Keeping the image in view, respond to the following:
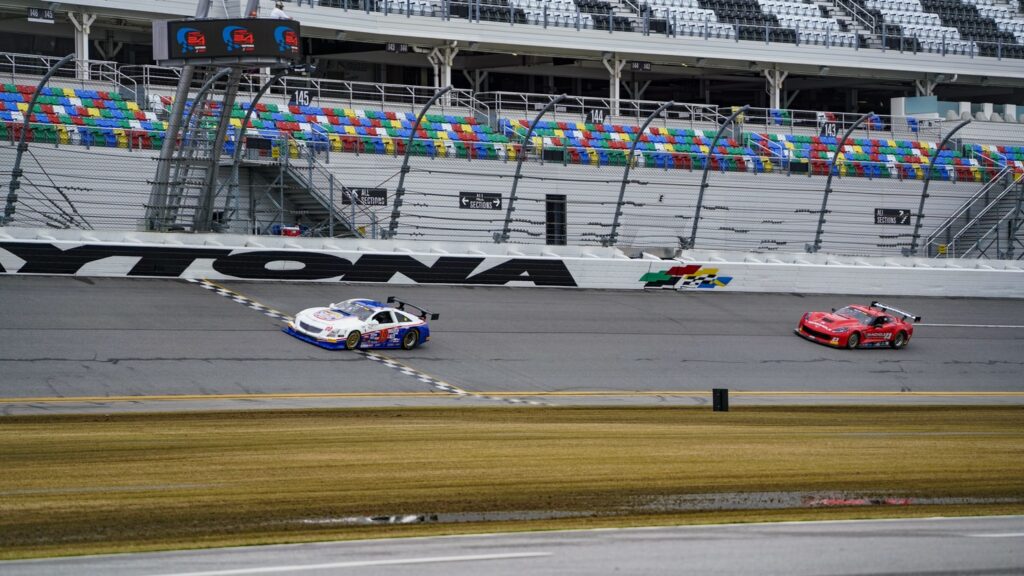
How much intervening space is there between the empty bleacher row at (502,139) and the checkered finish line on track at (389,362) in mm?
5191

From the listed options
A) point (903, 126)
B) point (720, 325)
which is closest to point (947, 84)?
point (903, 126)

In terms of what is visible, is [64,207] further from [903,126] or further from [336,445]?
[903,126]

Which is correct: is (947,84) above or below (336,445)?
above

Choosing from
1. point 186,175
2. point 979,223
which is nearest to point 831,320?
point 186,175

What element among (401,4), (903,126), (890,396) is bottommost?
(890,396)

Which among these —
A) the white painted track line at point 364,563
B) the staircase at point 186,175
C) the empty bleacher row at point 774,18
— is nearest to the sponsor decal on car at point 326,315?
the staircase at point 186,175

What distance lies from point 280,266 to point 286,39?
4563 mm

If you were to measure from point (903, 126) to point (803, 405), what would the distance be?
93.2ft

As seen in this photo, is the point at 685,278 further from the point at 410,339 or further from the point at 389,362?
the point at 389,362

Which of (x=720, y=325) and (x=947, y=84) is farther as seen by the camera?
(x=947, y=84)

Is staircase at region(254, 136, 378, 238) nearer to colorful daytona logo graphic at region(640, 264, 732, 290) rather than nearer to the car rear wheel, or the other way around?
colorful daytona logo graphic at region(640, 264, 732, 290)

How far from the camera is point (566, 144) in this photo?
36344 millimetres

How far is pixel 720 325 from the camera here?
27812 mm

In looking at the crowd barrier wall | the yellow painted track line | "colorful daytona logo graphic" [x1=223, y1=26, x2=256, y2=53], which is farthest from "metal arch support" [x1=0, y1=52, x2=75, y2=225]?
the yellow painted track line
